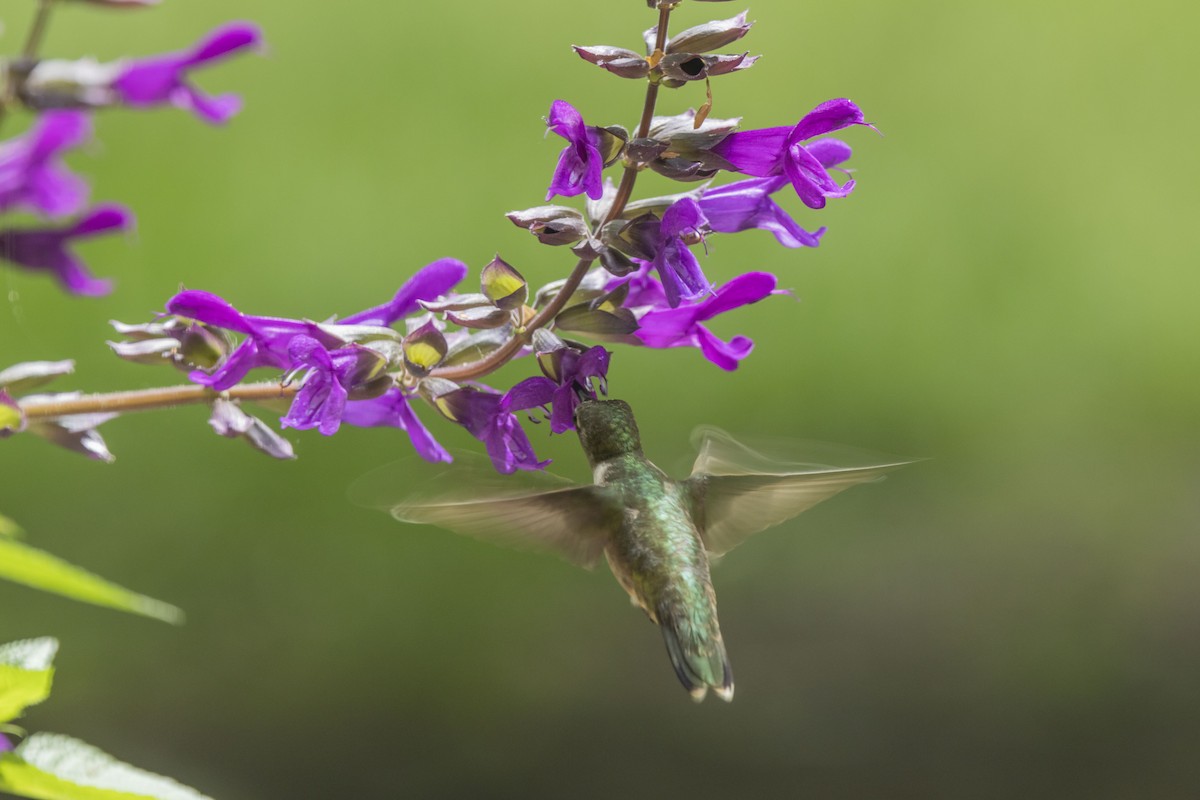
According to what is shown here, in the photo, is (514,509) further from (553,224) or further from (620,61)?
(620,61)

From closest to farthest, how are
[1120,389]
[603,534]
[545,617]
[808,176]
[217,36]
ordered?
[217,36] < [808,176] < [603,534] < [545,617] < [1120,389]

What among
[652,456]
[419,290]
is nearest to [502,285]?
[419,290]

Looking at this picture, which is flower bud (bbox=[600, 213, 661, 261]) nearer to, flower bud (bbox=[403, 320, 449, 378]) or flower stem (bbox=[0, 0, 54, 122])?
flower bud (bbox=[403, 320, 449, 378])

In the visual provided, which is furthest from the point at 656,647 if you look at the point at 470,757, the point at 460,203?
the point at 460,203

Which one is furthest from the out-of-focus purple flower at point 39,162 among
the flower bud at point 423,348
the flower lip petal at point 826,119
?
the flower lip petal at point 826,119

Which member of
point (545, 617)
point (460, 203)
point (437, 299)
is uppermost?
point (437, 299)

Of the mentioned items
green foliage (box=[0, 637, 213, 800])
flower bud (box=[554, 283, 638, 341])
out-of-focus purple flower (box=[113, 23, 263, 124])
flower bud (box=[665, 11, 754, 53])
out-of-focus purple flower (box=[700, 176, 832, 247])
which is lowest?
green foliage (box=[0, 637, 213, 800])

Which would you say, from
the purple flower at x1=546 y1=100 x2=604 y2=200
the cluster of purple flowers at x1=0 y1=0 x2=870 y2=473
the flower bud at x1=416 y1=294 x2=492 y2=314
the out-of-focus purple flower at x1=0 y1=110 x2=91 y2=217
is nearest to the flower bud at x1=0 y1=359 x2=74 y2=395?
the cluster of purple flowers at x1=0 y1=0 x2=870 y2=473

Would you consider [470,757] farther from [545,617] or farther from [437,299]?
[437,299]
